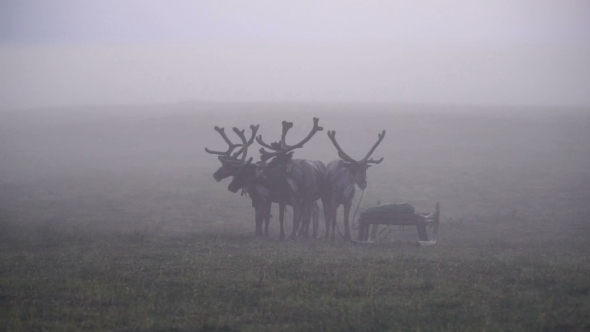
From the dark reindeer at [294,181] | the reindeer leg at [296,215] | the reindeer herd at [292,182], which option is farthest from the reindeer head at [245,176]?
the reindeer leg at [296,215]

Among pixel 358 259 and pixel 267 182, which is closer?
pixel 358 259

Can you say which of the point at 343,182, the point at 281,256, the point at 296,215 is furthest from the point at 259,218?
the point at 281,256

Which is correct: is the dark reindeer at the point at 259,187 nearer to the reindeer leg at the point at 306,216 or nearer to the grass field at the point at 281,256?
the reindeer leg at the point at 306,216

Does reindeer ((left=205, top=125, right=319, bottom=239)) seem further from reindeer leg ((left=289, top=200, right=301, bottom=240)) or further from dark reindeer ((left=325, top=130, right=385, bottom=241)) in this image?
dark reindeer ((left=325, top=130, right=385, bottom=241))

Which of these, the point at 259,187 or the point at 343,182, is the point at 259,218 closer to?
the point at 259,187

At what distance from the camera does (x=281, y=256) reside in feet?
43.4

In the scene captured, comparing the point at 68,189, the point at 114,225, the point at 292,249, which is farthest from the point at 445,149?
the point at 292,249

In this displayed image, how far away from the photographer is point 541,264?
12.2 metres

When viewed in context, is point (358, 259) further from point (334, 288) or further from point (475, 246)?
point (475, 246)

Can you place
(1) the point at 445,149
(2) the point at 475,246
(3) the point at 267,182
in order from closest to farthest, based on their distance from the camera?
(2) the point at 475,246
(3) the point at 267,182
(1) the point at 445,149

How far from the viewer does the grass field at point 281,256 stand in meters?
8.70

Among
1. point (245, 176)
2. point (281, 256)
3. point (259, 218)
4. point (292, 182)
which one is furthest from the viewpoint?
point (259, 218)

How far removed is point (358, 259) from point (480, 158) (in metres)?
30.3

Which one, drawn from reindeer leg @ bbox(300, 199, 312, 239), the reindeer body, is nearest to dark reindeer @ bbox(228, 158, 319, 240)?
the reindeer body
